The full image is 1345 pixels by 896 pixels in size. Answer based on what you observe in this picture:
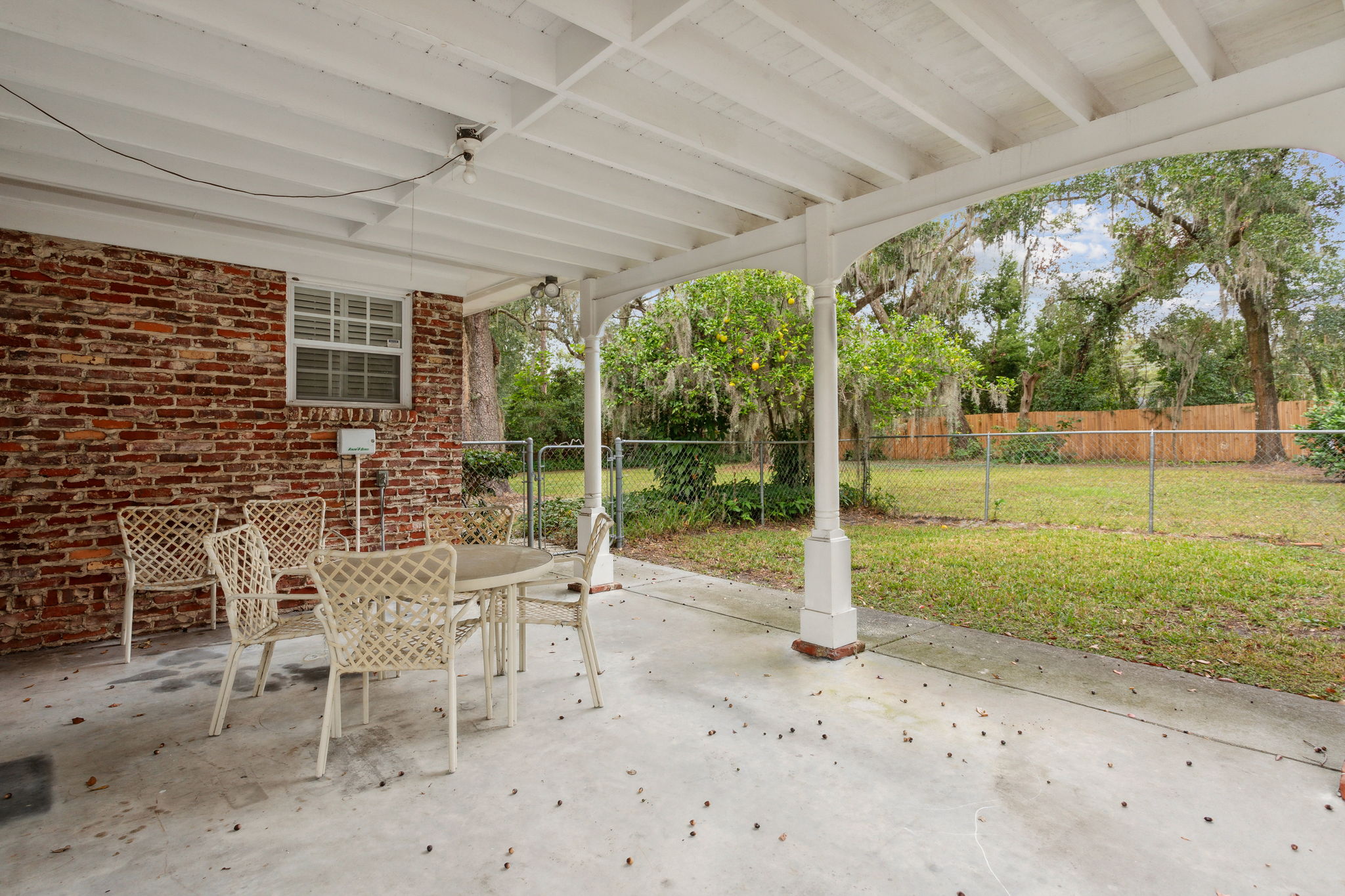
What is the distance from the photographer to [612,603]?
4.99 meters

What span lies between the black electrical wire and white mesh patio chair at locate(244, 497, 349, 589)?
6.50 ft

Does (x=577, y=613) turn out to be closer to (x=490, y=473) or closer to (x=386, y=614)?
(x=386, y=614)

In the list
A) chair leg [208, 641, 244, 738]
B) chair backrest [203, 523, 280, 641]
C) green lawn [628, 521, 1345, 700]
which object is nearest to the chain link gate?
green lawn [628, 521, 1345, 700]

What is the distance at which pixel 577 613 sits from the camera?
10.2 feet

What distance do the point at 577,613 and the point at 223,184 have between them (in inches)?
113

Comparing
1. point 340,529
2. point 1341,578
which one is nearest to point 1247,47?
point 1341,578

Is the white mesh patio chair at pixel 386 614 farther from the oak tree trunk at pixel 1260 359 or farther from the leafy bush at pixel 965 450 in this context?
the oak tree trunk at pixel 1260 359

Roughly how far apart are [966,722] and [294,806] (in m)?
2.61

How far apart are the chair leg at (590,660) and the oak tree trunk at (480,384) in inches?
273

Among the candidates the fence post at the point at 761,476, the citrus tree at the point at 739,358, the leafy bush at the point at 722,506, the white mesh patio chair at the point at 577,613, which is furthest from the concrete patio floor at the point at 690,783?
the citrus tree at the point at 739,358

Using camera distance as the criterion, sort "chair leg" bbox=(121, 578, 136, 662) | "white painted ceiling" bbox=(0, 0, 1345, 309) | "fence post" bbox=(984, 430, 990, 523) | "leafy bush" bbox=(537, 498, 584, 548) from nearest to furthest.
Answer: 1. "white painted ceiling" bbox=(0, 0, 1345, 309)
2. "chair leg" bbox=(121, 578, 136, 662)
3. "leafy bush" bbox=(537, 498, 584, 548)
4. "fence post" bbox=(984, 430, 990, 523)

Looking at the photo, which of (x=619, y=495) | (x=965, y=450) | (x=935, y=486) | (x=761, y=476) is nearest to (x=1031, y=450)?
(x=965, y=450)

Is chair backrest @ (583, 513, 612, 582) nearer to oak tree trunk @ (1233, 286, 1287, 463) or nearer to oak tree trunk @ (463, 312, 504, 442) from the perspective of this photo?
oak tree trunk @ (463, 312, 504, 442)

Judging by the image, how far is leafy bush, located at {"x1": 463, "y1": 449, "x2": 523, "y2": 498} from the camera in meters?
7.64
